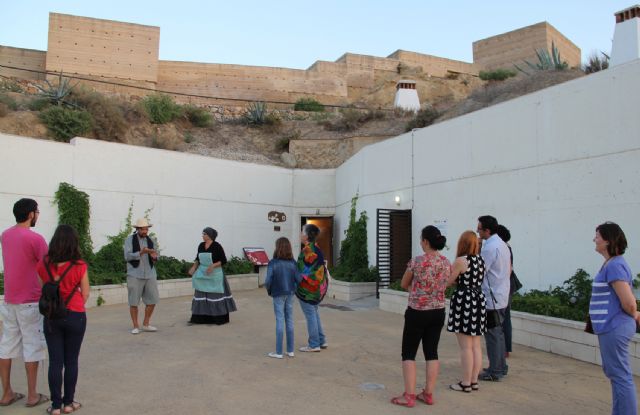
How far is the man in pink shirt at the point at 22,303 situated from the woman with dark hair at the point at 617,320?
4561 millimetres

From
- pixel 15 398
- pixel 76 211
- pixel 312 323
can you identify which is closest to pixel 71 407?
pixel 15 398

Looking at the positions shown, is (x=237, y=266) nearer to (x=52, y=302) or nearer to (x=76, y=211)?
(x=76, y=211)

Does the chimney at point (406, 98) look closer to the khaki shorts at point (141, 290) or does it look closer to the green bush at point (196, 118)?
the green bush at point (196, 118)

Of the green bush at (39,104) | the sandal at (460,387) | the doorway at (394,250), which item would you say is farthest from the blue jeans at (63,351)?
the green bush at (39,104)

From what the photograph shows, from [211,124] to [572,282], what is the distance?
18.2 m

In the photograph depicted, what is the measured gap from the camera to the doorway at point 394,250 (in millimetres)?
12000

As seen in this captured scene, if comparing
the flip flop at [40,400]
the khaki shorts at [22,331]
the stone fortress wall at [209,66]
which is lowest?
the flip flop at [40,400]

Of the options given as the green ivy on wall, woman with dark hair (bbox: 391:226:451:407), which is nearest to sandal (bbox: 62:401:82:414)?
woman with dark hair (bbox: 391:226:451:407)

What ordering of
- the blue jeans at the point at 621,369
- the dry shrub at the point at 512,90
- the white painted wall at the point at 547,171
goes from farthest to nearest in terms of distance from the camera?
the dry shrub at the point at 512,90
the white painted wall at the point at 547,171
the blue jeans at the point at 621,369

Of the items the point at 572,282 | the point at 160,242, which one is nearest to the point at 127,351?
the point at 572,282

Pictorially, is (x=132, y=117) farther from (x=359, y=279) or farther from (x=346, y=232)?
(x=359, y=279)

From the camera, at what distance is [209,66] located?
29250 mm

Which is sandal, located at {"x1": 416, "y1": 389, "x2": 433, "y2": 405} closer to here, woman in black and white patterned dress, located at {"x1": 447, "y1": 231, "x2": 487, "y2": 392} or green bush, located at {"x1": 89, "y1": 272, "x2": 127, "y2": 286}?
woman in black and white patterned dress, located at {"x1": 447, "y1": 231, "x2": 487, "y2": 392}

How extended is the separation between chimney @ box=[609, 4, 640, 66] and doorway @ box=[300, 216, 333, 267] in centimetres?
930
